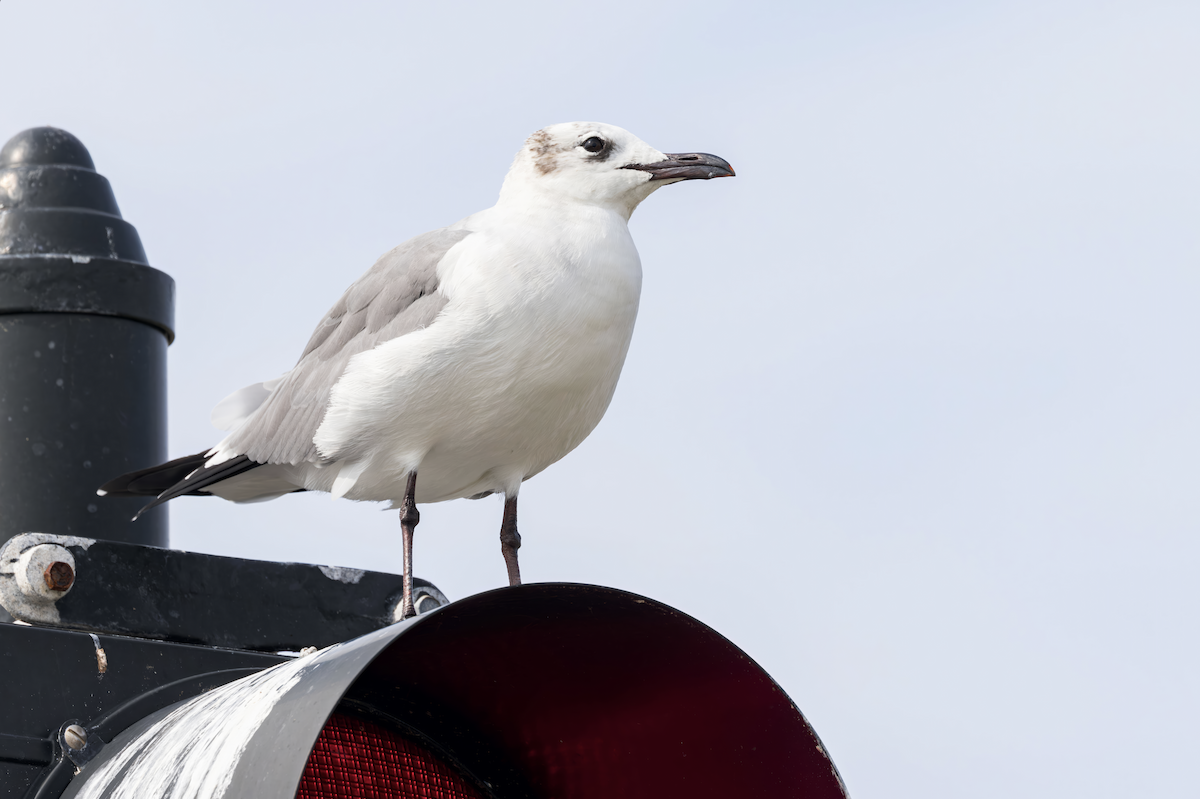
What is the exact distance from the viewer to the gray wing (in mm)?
3205

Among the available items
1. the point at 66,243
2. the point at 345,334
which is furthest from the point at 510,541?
the point at 66,243

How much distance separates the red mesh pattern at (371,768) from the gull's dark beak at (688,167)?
159cm

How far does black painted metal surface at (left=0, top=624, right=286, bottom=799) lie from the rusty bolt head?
87 millimetres

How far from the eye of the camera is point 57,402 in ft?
9.56

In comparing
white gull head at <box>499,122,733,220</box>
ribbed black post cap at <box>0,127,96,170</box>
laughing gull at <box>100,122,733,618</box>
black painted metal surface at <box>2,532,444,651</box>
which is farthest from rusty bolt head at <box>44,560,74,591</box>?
white gull head at <box>499,122,733,220</box>

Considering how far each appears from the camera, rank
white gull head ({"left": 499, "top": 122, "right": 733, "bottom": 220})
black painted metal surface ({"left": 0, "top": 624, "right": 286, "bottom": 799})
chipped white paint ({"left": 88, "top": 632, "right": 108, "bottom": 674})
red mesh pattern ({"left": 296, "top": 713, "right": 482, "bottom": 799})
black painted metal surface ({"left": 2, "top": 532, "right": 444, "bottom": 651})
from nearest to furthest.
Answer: red mesh pattern ({"left": 296, "top": 713, "right": 482, "bottom": 799}), black painted metal surface ({"left": 0, "top": 624, "right": 286, "bottom": 799}), chipped white paint ({"left": 88, "top": 632, "right": 108, "bottom": 674}), black painted metal surface ({"left": 2, "top": 532, "right": 444, "bottom": 651}), white gull head ({"left": 499, "top": 122, "right": 733, "bottom": 220})

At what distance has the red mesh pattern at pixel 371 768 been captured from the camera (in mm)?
1986

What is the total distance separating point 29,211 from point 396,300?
2.50ft

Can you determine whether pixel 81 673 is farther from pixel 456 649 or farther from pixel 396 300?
pixel 396 300

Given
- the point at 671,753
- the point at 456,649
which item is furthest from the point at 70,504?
the point at 671,753

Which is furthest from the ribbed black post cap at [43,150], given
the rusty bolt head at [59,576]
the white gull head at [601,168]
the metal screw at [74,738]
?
the metal screw at [74,738]

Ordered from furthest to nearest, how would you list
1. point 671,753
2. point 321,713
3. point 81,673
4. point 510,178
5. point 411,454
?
1. point 510,178
2. point 411,454
3. point 81,673
4. point 671,753
5. point 321,713

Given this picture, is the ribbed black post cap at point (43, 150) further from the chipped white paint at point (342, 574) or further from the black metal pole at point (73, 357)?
the chipped white paint at point (342, 574)

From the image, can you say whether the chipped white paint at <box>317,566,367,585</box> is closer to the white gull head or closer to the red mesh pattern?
the red mesh pattern
